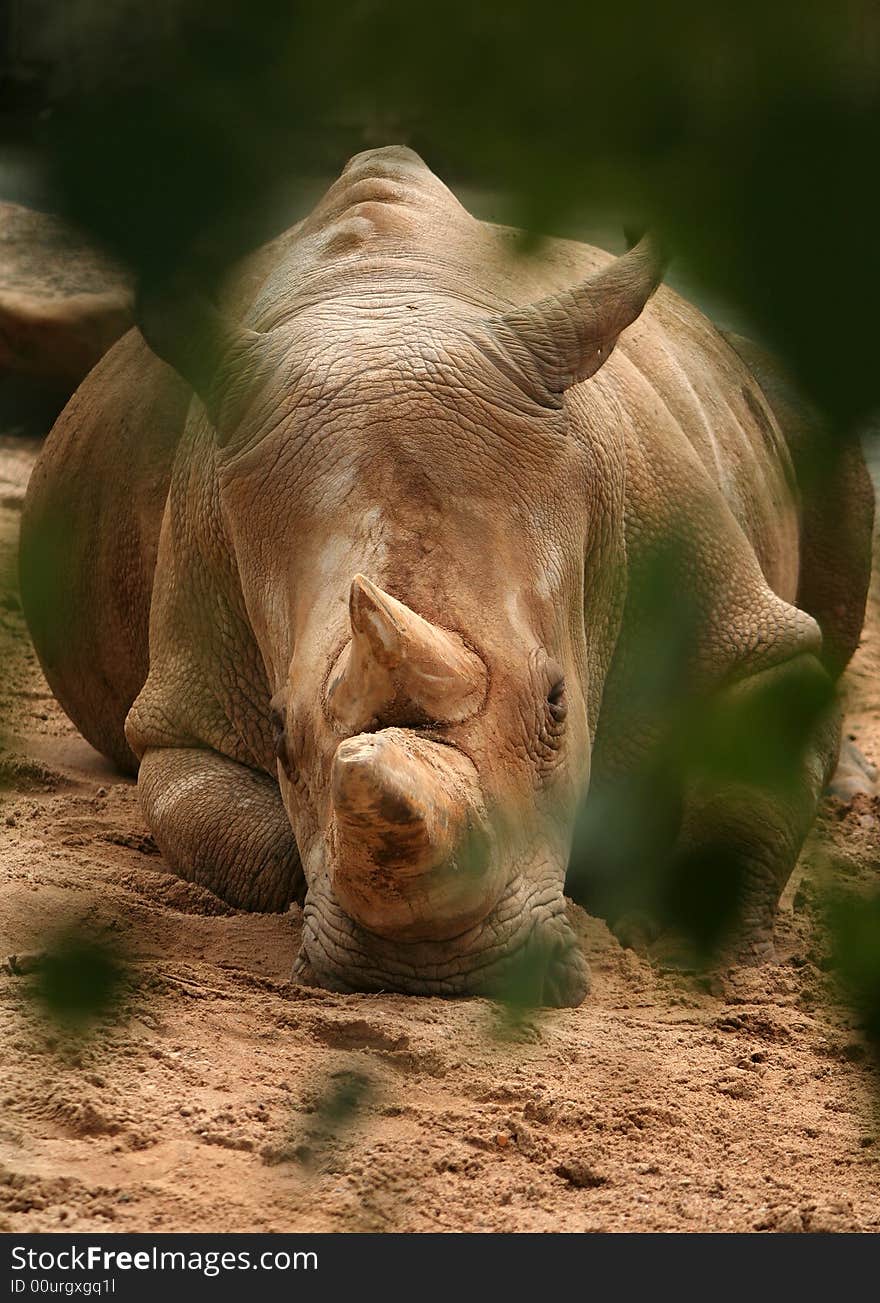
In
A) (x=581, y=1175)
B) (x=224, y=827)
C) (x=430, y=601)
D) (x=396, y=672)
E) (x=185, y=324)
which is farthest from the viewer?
(x=224, y=827)

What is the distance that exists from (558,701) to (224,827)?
136cm

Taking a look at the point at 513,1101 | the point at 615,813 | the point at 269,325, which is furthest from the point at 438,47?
the point at 269,325

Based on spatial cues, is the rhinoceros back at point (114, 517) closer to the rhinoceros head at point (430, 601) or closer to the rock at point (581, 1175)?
the rhinoceros head at point (430, 601)

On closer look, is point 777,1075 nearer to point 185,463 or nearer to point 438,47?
point 185,463

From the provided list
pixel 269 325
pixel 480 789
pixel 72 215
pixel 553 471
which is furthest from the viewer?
pixel 269 325

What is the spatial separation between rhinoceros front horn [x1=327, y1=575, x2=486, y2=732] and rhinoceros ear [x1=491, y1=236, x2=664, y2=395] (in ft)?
3.43

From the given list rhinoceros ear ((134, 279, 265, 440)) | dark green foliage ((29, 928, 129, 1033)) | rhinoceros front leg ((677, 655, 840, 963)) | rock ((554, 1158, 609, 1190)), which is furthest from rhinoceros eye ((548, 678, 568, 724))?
dark green foliage ((29, 928, 129, 1033))

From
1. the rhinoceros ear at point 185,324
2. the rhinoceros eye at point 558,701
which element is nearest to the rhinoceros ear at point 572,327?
the rhinoceros eye at point 558,701

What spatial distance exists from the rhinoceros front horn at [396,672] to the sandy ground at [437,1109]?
611mm

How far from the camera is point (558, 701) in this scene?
4277 mm

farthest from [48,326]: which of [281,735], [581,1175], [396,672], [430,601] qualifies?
[581,1175]

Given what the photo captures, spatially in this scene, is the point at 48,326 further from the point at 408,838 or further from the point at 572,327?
the point at 408,838

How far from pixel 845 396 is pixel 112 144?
0.34 meters

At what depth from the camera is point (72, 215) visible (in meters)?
0.74
